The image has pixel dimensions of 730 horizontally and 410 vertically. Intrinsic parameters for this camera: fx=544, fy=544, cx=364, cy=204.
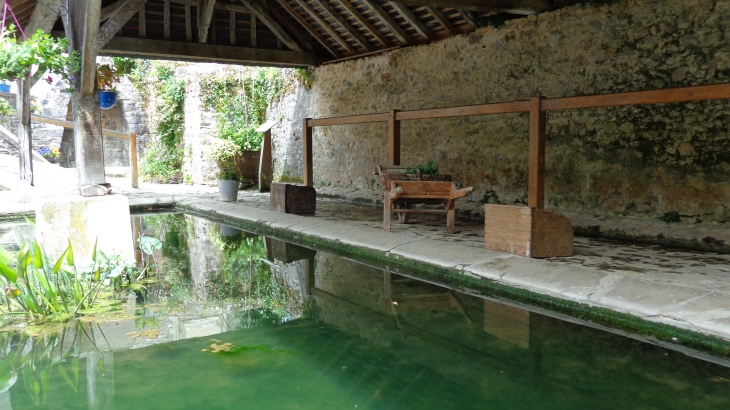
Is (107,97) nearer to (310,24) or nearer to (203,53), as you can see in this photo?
(203,53)

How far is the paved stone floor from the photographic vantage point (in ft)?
10.9

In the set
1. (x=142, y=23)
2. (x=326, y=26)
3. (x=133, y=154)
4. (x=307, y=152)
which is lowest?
(x=307, y=152)

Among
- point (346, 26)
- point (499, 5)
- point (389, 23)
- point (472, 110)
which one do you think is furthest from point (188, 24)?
point (472, 110)

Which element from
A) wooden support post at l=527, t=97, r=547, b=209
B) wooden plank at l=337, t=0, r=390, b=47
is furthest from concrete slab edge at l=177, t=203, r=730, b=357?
wooden plank at l=337, t=0, r=390, b=47

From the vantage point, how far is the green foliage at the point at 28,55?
12.6ft

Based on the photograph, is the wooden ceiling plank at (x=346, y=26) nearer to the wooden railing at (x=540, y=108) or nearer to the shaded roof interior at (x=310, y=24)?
the shaded roof interior at (x=310, y=24)

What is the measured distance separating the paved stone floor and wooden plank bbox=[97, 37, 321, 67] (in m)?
4.00

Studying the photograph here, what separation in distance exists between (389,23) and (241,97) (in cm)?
561

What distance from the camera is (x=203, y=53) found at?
10125mm

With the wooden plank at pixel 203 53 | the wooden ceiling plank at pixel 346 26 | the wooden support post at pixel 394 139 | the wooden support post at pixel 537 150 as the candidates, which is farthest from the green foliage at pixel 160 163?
the wooden support post at pixel 537 150

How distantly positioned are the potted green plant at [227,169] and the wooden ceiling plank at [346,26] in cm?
331

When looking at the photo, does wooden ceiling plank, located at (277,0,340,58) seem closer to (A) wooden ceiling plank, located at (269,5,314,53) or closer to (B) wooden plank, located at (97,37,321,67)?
(A) wooden ceiling plank, located at (269,5,314,53)

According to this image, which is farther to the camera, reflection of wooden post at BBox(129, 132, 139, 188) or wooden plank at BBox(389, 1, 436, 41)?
reflection of wooden post at BBox(129, 132, 139, 188)

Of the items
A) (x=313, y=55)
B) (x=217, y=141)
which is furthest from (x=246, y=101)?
(x=313, y=55)
